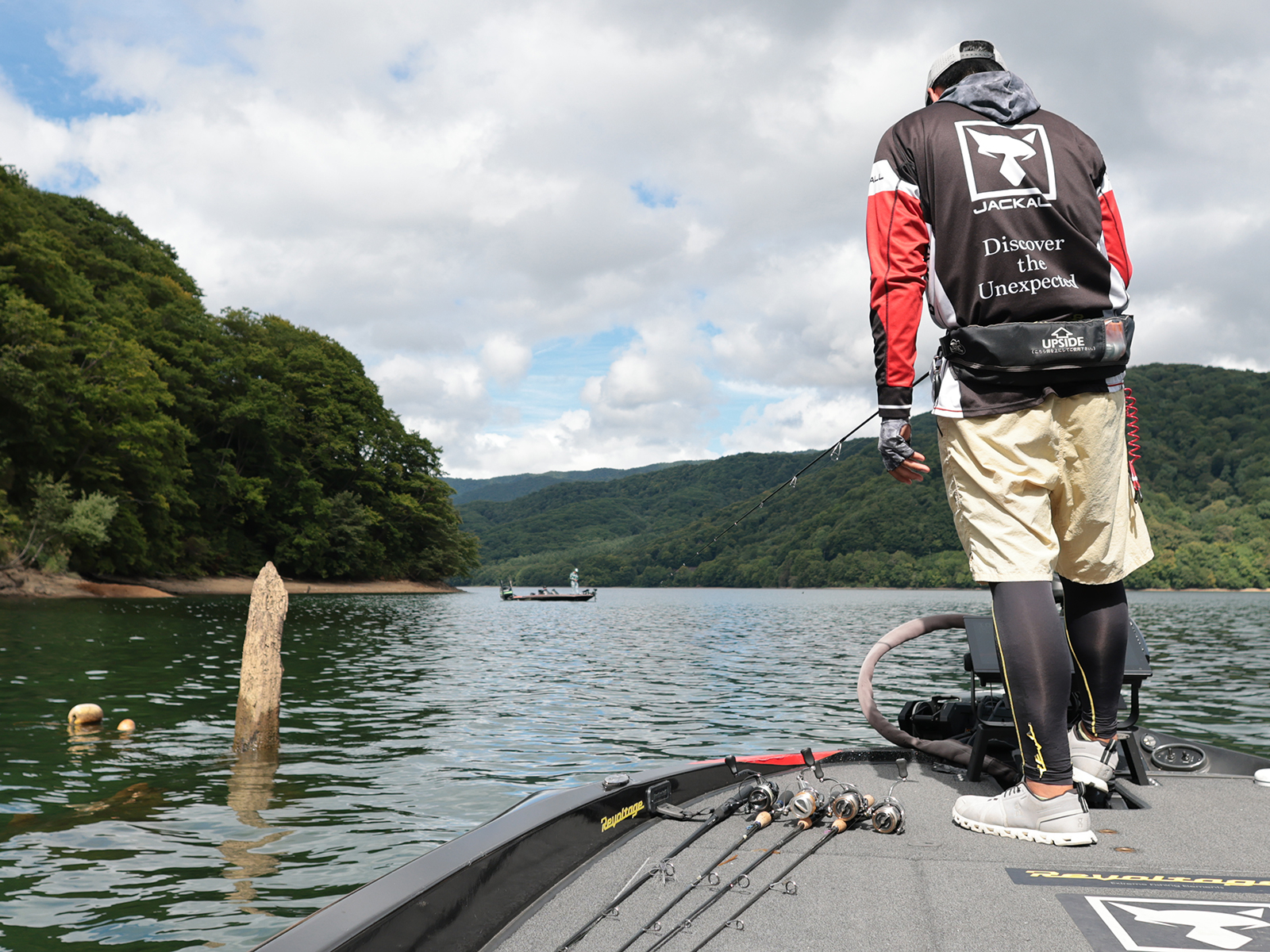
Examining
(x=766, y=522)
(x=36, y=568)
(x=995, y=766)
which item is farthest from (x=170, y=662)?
(x=766, y=522)

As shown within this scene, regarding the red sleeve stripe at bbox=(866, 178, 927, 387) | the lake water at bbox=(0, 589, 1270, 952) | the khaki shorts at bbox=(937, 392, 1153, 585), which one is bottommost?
the lake water at bbox=(0, 589, 1270, 952)

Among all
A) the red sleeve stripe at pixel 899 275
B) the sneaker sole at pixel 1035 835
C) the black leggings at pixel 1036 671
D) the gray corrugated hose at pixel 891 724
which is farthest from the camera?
the gray corrugated hose at pixel 891 724

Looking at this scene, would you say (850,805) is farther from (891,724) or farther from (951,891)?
(891,724)

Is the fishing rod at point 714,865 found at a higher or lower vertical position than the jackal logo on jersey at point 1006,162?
lower

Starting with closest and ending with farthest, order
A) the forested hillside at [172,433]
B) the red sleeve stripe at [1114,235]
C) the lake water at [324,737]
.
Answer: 1. the red sleeve stripe at [1114,235]
2. the lake water at [324,737]
3. the forested hillside at [172,433]

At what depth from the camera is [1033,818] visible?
105 inches

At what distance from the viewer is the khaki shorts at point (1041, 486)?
2.84m

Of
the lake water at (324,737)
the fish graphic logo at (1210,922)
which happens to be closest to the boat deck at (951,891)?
the fish graphic logo at (1210,922)

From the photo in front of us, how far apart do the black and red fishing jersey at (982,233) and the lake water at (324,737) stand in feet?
15.4

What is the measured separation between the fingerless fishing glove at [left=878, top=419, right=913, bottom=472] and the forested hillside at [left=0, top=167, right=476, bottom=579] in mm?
40796

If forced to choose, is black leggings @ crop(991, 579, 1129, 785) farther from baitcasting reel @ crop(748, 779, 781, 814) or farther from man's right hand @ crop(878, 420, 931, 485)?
baitcasting reel @ crop(748, 779, 781, 814)

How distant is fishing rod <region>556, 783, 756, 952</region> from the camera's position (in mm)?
1976

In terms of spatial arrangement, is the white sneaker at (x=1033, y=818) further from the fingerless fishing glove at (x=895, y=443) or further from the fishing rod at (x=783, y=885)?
the fingerless fishing glove at (x=895, y=443)

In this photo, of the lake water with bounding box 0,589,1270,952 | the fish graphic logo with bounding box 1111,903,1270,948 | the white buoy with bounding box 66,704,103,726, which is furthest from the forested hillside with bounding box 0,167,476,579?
the fish graphic logo with bounding box 1111,903,1270,948
